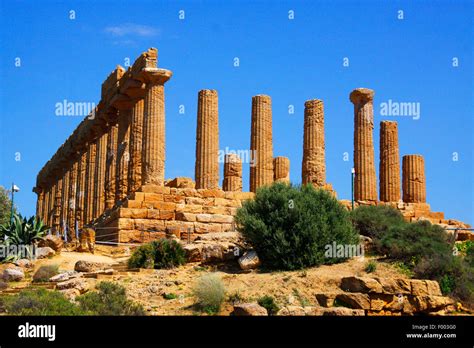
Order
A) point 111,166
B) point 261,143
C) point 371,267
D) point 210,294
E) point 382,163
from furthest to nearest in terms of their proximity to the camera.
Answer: point 111,166, point 382,163, point 261,143, point 371,267, point 210,294

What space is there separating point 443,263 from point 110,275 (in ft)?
30.2

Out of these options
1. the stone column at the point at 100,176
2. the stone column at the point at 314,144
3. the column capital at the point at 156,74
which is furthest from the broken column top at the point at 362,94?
the stone column at the point at 100,176

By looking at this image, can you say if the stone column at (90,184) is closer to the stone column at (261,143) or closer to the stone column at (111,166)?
the stone column at (111,166)

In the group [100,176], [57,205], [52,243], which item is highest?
[100,176]

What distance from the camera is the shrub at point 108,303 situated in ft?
58.5

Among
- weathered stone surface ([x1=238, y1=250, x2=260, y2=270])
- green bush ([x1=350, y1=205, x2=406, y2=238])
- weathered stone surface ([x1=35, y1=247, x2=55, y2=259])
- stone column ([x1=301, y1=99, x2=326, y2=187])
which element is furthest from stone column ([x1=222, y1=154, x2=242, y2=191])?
weathered stone surface ([x1=238, y1=250, x2=260, y2=270])

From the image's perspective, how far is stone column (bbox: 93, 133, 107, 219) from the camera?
131 feet

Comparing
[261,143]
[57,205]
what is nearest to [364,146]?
[261,143]

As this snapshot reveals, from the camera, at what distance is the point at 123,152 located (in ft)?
121

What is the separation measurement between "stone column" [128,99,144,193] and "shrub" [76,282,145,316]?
48.5 ft

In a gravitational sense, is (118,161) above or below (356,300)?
above

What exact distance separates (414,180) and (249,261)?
16.8 m

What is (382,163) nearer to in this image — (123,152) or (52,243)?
(123,152)
